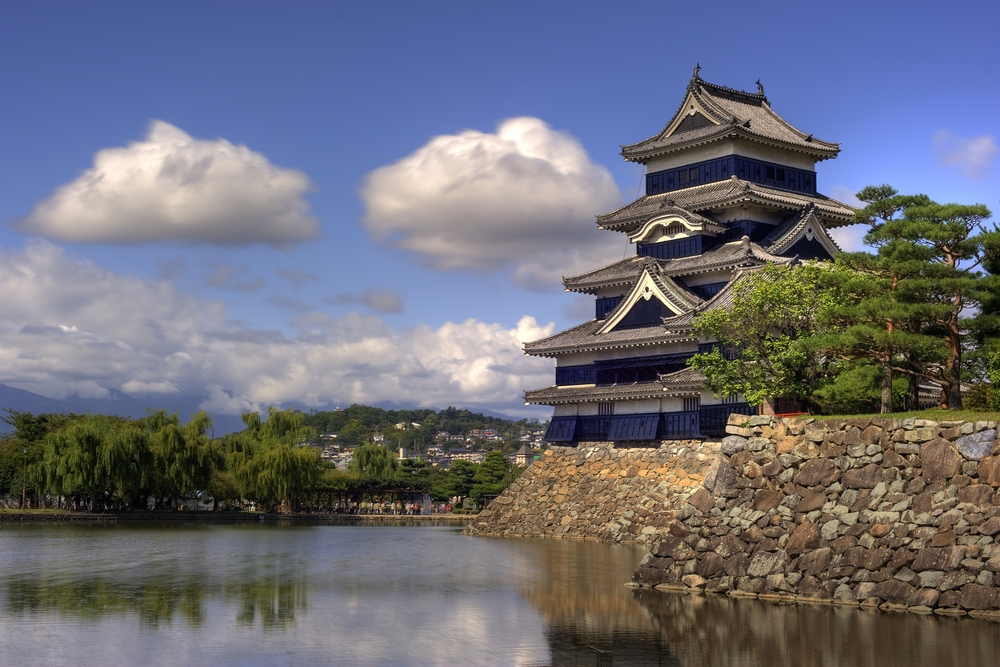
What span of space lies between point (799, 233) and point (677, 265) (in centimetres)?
503

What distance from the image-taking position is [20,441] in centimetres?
6444

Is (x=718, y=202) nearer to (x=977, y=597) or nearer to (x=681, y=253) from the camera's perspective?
(x=681, y=253)

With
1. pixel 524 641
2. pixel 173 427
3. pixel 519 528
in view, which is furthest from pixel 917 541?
pixel 173 427

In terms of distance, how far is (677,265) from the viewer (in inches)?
1811

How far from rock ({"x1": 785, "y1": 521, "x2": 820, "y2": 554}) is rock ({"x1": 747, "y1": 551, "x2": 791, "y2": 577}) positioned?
0.62 ft

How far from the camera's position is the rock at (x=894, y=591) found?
18281mm

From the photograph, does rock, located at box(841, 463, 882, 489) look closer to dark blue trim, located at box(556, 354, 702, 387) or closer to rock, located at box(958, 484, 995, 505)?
rock, located at box(958, 484, 995, 505)

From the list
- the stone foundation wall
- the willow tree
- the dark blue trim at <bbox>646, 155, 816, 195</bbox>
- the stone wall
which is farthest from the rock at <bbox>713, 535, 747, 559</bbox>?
the willow tree

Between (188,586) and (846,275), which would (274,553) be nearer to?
(188,586)

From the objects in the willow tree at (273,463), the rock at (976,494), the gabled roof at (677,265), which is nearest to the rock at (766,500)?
the rock at (976,494)

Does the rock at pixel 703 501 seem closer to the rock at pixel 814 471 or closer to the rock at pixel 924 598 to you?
the rock at pixel 814 471

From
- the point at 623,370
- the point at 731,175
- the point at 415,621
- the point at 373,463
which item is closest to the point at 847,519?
the point at 415,621

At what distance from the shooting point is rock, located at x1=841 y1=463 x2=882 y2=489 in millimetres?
19703

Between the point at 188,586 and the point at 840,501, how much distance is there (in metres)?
12.7
